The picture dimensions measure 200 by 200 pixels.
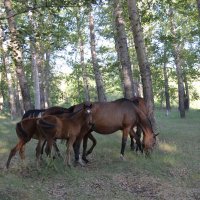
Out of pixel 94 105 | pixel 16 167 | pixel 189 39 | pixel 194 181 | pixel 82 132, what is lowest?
pixel 194 181

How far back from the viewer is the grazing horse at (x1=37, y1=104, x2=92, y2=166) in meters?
10.0

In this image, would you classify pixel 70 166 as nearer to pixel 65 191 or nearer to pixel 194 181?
pixel 65 191

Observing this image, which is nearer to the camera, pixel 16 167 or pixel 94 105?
pixel 16 167

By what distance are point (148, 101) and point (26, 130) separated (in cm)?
516

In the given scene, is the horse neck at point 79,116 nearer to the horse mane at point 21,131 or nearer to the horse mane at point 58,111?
the horse mane at point 58,111

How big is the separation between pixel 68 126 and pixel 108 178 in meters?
1.89

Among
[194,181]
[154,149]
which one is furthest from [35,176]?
[154,149]

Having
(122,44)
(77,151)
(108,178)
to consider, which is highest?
(122,44)

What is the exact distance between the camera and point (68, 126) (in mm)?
10414

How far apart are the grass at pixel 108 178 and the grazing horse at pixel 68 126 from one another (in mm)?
651

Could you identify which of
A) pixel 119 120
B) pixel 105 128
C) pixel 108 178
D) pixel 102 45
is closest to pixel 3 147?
pixel 105 128

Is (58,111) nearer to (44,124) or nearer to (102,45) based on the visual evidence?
(44,124)

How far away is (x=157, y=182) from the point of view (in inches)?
374

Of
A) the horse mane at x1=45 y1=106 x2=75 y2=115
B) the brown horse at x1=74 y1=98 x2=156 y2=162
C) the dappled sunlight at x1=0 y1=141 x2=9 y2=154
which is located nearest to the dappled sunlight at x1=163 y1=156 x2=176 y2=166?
the brown horse at x1=74 y1=98 x2=156 y2=162
